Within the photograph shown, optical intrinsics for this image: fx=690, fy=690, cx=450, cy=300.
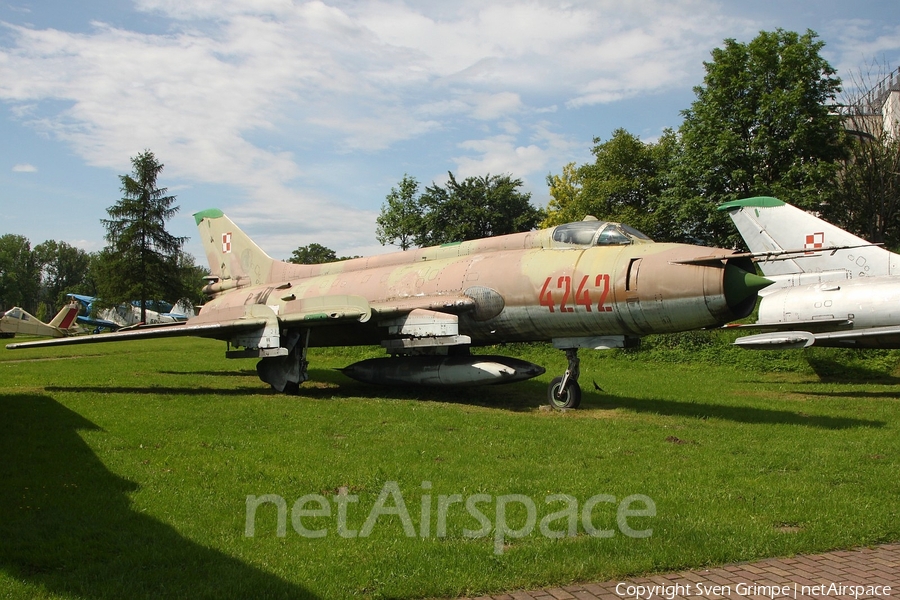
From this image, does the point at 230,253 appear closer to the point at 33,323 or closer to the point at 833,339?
the point at 833,339

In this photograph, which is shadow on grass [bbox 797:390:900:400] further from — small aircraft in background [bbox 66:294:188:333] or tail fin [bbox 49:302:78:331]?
small aircraft in background [bbox 66:294:188:333]

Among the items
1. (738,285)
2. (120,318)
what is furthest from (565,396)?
(120,318)

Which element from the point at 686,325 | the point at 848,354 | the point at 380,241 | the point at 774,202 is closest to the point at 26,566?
the point at 686,325

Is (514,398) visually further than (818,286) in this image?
No

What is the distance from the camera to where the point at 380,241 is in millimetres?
66750

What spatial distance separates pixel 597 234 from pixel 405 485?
7.40 meters

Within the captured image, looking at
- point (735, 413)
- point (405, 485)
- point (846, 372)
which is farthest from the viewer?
point (846, 372)

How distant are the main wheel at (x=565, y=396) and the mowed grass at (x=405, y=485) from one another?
29 centimetres

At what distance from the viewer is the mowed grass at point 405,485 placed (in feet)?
15.8

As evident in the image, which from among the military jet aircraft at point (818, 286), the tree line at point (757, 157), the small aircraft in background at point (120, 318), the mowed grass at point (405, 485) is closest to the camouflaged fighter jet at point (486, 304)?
the mowed grass at point (405, 485)

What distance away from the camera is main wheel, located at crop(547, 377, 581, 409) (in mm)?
12938

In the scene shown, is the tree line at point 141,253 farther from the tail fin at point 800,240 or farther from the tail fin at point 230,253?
the tail fin at point 800,240

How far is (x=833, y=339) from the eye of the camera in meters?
15.7

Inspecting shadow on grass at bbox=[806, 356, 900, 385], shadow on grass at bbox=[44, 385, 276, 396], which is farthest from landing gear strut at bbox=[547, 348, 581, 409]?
shadow on grass at bbox=[806, 356, 900, 385]
